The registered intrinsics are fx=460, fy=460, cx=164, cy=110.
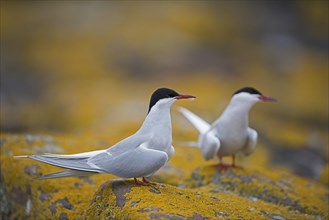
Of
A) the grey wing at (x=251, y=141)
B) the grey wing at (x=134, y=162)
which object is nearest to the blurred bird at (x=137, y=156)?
the grey wing at (x=134, y=162)

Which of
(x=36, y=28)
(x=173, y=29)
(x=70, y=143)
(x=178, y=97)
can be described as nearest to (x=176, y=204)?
(x=178, y=97)

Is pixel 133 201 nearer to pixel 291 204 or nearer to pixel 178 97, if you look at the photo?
pixel 178 97

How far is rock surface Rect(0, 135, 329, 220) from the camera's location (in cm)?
391

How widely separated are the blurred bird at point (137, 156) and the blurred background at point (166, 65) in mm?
3109

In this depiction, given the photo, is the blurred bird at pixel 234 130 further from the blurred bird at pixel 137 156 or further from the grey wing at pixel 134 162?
the grey wing at pixel 134 162

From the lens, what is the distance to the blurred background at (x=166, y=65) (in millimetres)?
10062

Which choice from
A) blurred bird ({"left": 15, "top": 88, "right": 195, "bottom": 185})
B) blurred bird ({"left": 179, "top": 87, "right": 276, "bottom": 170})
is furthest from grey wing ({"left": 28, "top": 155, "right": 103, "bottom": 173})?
blurred bird ({"left": 179, "top": 87, "right": 276, "bottom": 170})

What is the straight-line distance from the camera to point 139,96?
1142 cm

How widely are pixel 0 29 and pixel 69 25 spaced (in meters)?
2.65

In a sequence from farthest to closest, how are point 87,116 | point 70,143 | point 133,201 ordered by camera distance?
point 87,116, point 70,143, point 133,201

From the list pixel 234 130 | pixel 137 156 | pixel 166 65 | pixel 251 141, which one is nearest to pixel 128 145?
pixel 137 156

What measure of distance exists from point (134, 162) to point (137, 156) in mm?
65

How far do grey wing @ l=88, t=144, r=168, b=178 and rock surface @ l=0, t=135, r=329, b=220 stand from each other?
172mm

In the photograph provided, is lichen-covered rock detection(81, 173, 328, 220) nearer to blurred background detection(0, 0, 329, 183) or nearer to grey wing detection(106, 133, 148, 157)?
grey wing detection(106, 133, 148, 157)
